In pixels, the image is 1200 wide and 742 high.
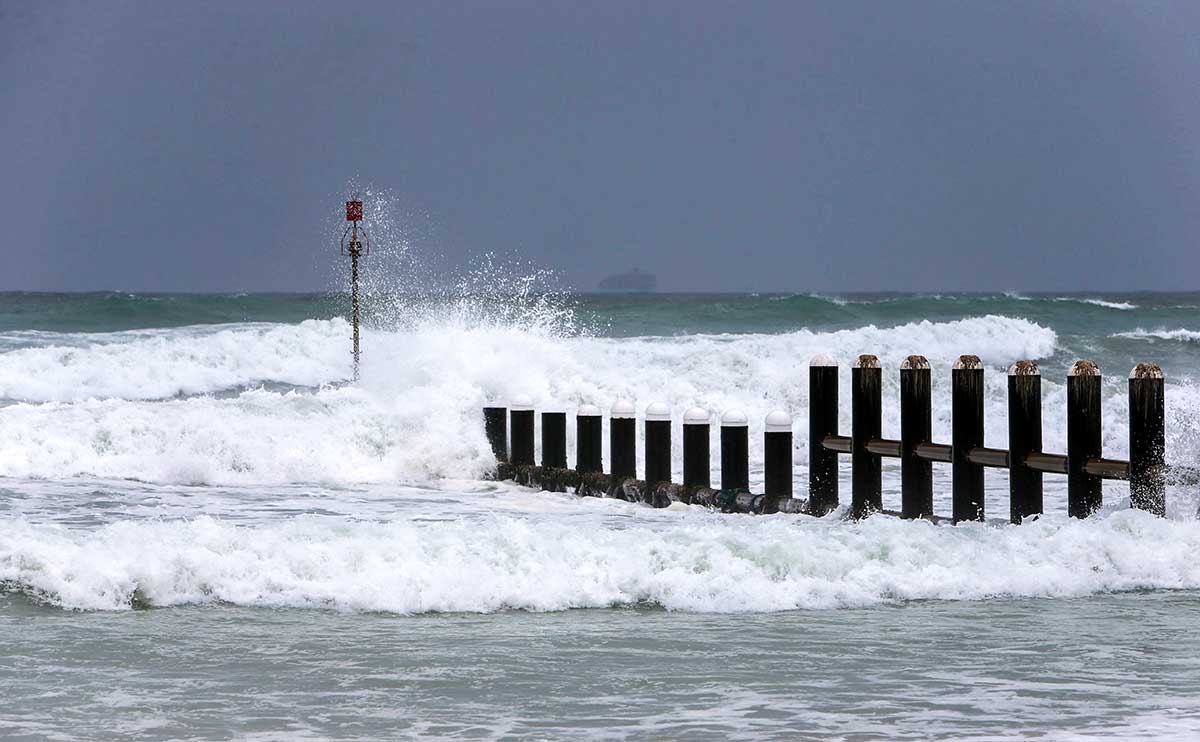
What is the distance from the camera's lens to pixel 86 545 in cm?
934

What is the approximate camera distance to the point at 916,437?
457 inches

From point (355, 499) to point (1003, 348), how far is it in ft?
87.2

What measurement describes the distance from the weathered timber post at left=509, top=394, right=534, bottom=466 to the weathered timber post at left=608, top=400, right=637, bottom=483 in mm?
1761

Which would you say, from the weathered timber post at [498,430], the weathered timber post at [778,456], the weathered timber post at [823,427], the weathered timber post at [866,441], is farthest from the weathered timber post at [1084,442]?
the weathered timber post at [498,430]

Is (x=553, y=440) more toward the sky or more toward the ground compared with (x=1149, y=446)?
more toward the ground

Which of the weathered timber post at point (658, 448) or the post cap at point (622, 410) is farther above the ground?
the post cap at point (622, 410)

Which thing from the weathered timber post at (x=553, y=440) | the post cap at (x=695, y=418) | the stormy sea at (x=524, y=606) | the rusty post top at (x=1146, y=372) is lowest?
the stormy sea at (x=524, y=606)

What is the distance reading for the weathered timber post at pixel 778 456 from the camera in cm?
1280

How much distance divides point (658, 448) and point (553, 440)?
1860 millimetres

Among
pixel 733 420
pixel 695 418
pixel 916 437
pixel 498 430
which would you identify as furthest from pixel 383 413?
A: pixel 916 437

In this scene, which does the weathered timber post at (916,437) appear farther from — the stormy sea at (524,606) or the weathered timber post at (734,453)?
the weathered timber post at (734,453)

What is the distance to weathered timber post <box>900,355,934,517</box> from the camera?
1166 centimetres

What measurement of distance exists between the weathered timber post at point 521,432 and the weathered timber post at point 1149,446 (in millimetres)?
6920

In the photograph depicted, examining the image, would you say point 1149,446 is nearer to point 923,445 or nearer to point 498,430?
point 923,445
